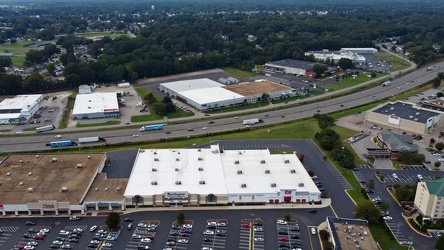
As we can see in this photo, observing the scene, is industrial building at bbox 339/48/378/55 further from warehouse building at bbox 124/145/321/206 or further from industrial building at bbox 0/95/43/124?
industrial building at bbox 0/95/43/124

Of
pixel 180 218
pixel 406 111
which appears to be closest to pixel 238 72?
pixel 406 111

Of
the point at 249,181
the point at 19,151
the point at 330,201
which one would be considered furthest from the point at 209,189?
the point at 19,151

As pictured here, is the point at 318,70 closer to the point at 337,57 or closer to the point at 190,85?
the point at 337,57

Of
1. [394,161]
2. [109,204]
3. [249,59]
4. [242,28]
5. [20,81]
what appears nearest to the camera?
[109,204]

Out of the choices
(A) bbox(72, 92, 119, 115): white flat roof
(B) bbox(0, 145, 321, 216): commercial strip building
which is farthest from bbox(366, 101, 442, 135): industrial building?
(A) bbox(72, 92, 119, 115): white flat roof

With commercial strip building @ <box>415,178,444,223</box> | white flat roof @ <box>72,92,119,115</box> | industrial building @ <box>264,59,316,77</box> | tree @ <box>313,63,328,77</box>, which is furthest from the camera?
industrial building @ <box>264,59,316,77</box>

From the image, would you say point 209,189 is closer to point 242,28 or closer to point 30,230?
point 30,230
